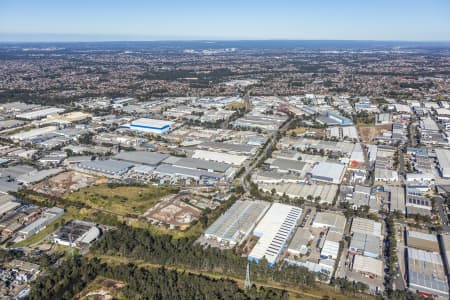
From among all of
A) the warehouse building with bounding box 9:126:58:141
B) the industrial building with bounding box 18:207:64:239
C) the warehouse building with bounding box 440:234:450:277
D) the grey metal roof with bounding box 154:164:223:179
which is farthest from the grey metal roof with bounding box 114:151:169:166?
the warehouse building with bounding box 440:234:450:277

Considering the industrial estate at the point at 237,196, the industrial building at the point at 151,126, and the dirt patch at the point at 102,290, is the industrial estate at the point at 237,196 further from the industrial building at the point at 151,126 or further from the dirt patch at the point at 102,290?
the industrial building at the point at 151,126

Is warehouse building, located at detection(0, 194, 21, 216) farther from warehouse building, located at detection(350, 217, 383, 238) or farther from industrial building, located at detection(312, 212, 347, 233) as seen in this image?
warehouse building, located at detection(350, 217, 383, 238)

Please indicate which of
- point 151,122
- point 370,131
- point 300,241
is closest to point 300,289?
point 300,241

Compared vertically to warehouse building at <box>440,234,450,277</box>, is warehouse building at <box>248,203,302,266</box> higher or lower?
higher

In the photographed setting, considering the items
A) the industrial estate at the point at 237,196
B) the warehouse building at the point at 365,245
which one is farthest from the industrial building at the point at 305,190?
the warehouse building at the point at 365,245

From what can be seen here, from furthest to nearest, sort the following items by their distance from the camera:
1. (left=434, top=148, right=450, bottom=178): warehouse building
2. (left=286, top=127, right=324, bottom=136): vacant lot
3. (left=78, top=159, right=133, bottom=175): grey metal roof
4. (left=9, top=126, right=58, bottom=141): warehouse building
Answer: (left=286, top=127, right=324, bottom=136): vacant lot
(left=9, top=126, right=58, bottom=141): warehouse building
(left=434, top=148, right=450, bottom=178): warehouse building
(left=78, top=159, right=133, bottom=175): grey metal roof

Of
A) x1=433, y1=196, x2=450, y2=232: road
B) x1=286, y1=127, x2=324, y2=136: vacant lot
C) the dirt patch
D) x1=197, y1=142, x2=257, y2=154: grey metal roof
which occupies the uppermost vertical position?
x1=286, y1=127, x2=324, y2=136: vacant lot
